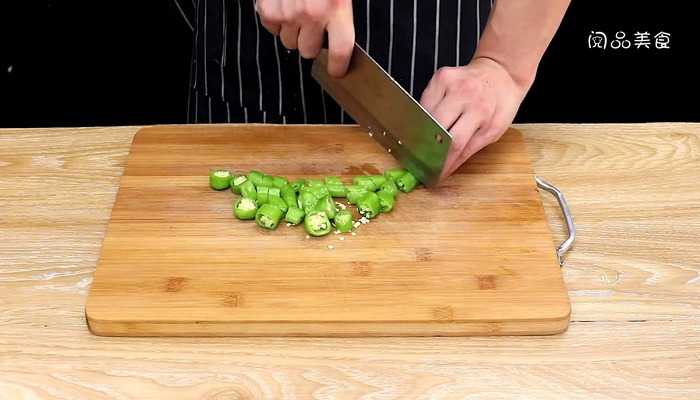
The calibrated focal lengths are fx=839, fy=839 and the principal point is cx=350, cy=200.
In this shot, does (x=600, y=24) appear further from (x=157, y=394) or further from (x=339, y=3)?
(x=157, y=394)

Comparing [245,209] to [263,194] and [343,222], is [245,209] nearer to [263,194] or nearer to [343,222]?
[263,194]

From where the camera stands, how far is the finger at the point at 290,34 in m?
1.56

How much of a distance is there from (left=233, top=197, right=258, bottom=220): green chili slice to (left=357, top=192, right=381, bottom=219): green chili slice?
190 millimetres

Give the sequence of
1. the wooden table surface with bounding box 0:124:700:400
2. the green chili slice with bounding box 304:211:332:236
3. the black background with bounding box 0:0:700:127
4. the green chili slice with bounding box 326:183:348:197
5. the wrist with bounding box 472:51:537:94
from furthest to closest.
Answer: the black background with bounding box 0:0:700:127 < the wrist with bounding box 472:51:537:94 < the green chili slice with bounding box 326:183:348:197 < the green chili slice with bounding box 304:211:332:236 < the wooden table surface with bounding box 0:124:700:400

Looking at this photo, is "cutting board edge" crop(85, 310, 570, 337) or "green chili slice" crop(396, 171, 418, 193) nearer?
"cutting board edge" crop(85, 310, 570, 337)

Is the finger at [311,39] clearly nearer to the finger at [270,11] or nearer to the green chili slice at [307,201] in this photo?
the finger at [270,11]

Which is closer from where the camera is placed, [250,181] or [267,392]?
[267,392]

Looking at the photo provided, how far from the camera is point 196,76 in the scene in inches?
80.7

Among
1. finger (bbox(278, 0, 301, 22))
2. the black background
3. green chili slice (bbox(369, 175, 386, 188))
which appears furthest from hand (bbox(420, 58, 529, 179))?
the black background

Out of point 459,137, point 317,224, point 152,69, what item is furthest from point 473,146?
point 152,69

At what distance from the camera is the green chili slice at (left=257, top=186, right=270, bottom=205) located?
59.8 inches

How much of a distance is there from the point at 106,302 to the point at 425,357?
1.67 ft

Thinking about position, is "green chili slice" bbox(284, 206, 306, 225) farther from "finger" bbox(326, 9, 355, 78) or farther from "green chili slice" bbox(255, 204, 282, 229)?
"finger" bbox(326, 9, 355, 78)

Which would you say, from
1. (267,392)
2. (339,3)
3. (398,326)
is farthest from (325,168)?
(267,392)
